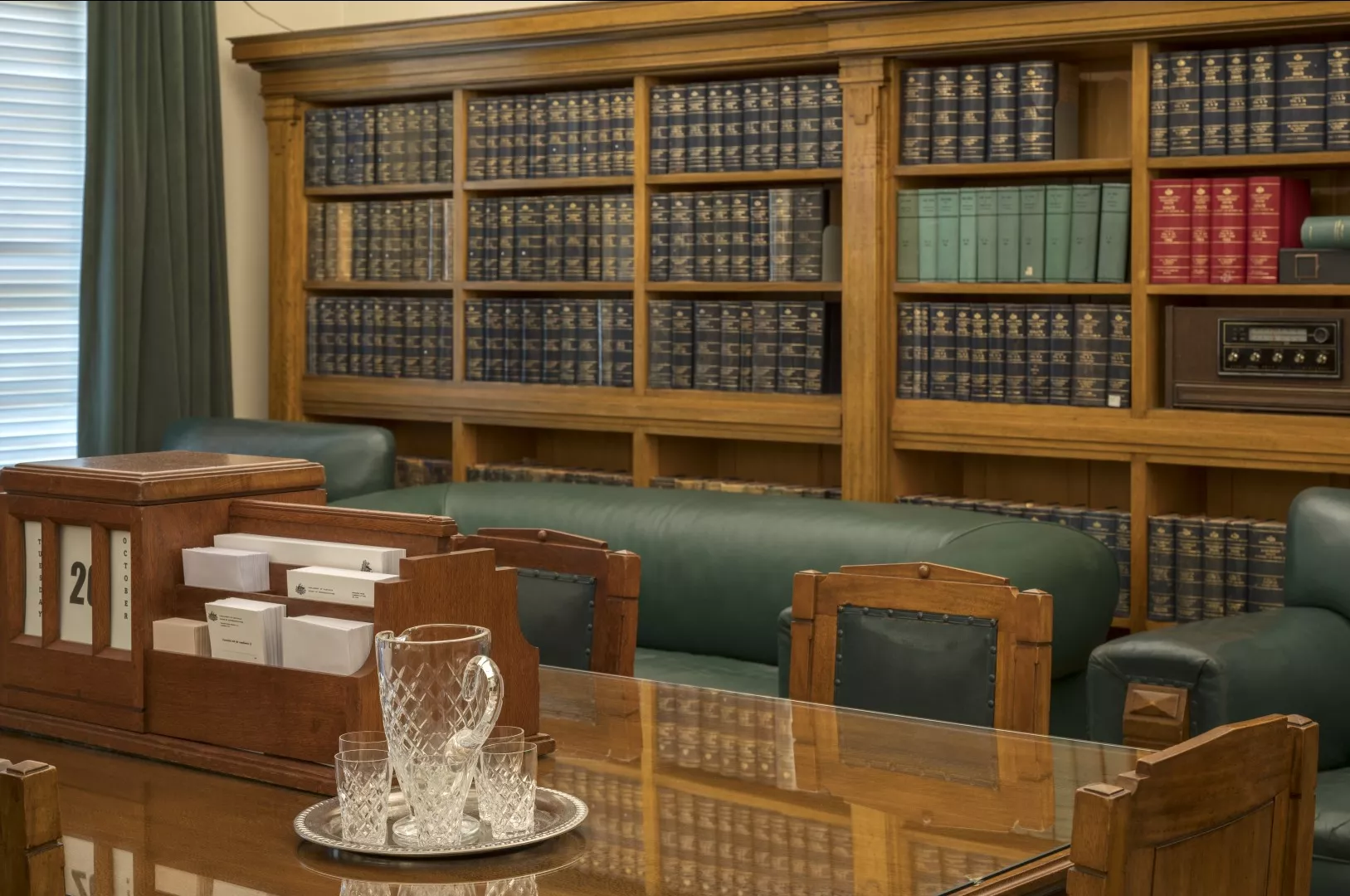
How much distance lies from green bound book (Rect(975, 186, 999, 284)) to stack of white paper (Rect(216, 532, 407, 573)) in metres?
2.61

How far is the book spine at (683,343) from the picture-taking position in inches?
179

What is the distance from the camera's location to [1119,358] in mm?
3885

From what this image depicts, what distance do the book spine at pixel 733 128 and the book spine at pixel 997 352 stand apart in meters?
0.86

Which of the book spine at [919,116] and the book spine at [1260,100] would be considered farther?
the book spine at [919,116]

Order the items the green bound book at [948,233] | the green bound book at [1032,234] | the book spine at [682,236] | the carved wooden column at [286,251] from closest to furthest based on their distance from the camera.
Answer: the green bound book at [1032,234]
the green bound book at [948,233]
the book spine at [682,236]
the carved wooden column at [286,251]

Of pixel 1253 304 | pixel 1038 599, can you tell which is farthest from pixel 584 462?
pixel 1038 599

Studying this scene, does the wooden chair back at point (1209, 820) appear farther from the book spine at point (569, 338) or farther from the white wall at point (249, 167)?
the white wall at point (249, 167)

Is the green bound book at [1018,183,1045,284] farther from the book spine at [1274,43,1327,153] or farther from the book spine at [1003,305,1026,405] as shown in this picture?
the book spine at [1274,43,1327,153]

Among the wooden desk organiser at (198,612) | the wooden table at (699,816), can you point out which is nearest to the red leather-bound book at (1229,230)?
the wooden table at (699,816)

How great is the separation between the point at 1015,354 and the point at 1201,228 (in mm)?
548

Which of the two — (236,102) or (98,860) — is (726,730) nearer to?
(98,860)

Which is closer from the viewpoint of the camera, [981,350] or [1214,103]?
[1214,103]

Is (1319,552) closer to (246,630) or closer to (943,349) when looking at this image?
(943,349)

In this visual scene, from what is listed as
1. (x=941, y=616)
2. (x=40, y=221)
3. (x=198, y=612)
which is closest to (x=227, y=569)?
(x=198, y=612)
